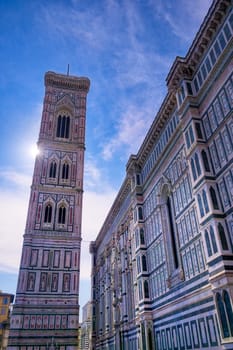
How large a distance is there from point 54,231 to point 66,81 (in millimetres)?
22695

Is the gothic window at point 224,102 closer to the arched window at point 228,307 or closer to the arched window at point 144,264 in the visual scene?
the arched window at point 228,307

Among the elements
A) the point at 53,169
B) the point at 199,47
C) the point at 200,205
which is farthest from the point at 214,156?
the point at 53,169

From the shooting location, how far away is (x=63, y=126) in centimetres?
4241

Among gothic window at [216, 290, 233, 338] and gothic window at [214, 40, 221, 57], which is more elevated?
gothic window at [214, 40, 221, 57]

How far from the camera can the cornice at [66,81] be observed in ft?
147

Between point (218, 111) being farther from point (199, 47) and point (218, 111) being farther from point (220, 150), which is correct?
point (199, 47)

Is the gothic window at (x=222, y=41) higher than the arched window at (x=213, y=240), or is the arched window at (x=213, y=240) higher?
the gothic window at (x=222, y=41)

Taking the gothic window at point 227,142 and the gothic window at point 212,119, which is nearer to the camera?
the gothic window at point 227,142

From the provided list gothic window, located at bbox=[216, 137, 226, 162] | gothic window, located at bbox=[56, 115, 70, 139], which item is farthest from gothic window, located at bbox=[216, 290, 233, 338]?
gothic window, located at bbox=[56, 115, 70, 139]

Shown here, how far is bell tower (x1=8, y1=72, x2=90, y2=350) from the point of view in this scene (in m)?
29.8

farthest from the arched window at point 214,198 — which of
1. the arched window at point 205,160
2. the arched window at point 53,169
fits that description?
the arched window at point 53,169

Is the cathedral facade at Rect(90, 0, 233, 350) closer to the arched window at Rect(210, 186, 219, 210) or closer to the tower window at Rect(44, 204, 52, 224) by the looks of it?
the arched window at Rect(210, 186, 219, 210)

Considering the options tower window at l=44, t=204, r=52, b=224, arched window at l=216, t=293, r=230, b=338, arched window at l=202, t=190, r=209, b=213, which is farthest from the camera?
tower window at l=44, t=204, r=52, b=224

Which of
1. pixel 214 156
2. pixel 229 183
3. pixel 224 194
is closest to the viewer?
pixel 229 183
